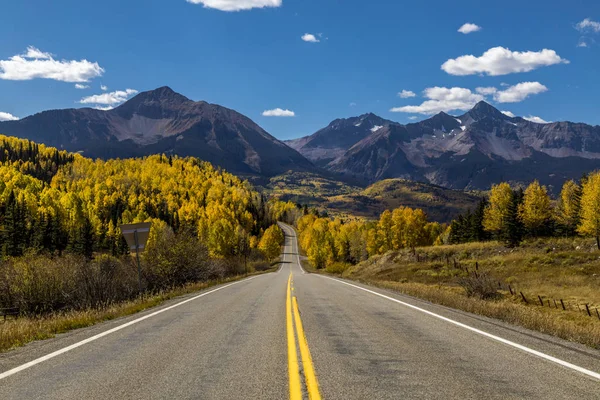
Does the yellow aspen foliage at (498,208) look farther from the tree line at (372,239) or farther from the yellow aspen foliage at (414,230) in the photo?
the yellow aspen foliage at (414,230)

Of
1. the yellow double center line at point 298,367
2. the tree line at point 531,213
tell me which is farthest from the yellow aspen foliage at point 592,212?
the yellow double center line at point 298,367

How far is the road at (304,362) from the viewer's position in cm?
523

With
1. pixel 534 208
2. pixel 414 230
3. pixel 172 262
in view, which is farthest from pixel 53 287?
pixel 414 230

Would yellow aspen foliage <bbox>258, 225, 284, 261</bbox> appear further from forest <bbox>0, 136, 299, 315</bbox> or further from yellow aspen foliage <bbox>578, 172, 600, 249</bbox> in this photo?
yellow aspen foliage <bbox>578, 172, 600, 249</bbox>

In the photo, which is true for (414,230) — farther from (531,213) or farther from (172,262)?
(172,262)

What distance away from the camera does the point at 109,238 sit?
119 metres

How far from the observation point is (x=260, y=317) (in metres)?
11.8

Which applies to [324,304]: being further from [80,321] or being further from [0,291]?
[0,291]

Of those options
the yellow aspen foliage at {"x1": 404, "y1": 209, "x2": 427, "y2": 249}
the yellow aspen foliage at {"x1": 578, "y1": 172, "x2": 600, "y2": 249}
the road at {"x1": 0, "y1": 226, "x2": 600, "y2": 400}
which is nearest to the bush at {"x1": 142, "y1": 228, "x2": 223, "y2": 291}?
the road at {"x1": 0, "y1": 226, "x2": 600, "y2": 400}

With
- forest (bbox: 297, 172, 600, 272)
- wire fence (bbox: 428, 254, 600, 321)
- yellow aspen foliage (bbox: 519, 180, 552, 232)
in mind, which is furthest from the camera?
yellow aspen foliage (bbox: 519, 180, 552, 232)

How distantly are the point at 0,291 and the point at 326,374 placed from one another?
21.6m

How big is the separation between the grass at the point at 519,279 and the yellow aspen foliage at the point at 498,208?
14.0 m

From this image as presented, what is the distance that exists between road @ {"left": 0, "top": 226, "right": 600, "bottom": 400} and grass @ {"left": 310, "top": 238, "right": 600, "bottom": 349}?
7.04 ft

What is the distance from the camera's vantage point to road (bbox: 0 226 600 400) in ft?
17.1
